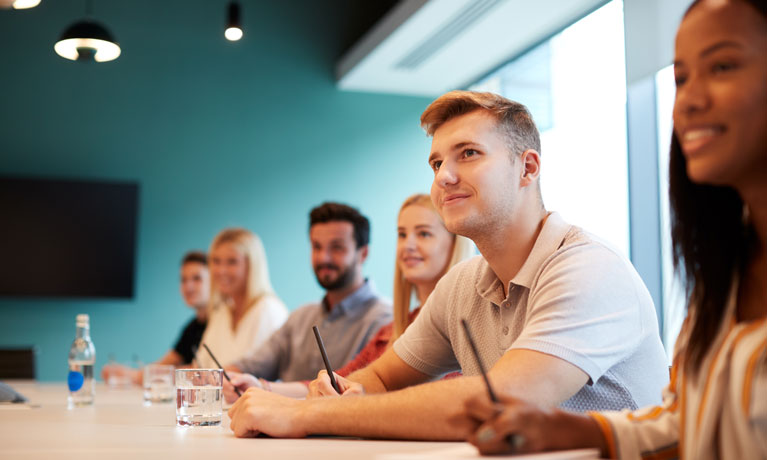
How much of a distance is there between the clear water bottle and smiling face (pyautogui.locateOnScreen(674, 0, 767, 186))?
1.95 m

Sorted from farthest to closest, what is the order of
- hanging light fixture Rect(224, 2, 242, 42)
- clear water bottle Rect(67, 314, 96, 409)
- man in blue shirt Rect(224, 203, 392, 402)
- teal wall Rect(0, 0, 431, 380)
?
teal wall Rect(0, 0, 431, 380) → hanging light fixture Rect(224, 2, 242, 42) → man in blue shirt Rect(224, 203, 392, 402) → clear water bottle Rect(67, 314, 96, 409)

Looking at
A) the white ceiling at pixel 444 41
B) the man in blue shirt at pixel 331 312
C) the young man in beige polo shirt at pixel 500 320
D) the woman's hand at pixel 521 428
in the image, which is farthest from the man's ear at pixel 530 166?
the white ceiling at pixel 444 41

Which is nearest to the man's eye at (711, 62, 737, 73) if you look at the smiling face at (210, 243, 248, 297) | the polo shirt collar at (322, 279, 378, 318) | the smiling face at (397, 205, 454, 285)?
the smiling face at (397, 205, 454, 285)

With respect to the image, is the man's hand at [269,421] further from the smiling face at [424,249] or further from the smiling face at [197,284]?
the smiling face at [197,284]

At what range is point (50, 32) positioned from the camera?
564cm

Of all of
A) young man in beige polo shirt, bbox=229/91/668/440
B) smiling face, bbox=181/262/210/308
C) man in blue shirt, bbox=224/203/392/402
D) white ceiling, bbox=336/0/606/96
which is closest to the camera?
young man in beige polo shirt, bbox=229/91/668/440

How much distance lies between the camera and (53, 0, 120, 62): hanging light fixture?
13.3 ft

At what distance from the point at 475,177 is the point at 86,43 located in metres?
3.03

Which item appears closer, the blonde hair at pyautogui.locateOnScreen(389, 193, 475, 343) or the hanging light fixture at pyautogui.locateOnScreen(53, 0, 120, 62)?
the blonde hair at pyautogui.locateOnScreen(389, 193, 475, 343)

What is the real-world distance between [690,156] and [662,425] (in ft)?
1.26

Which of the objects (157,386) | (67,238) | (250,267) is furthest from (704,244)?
(67,238)

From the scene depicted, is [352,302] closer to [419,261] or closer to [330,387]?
[419,261]

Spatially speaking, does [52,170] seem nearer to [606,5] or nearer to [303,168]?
[303,168]

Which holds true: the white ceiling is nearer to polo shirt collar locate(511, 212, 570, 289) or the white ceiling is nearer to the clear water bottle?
the clear water bottle
